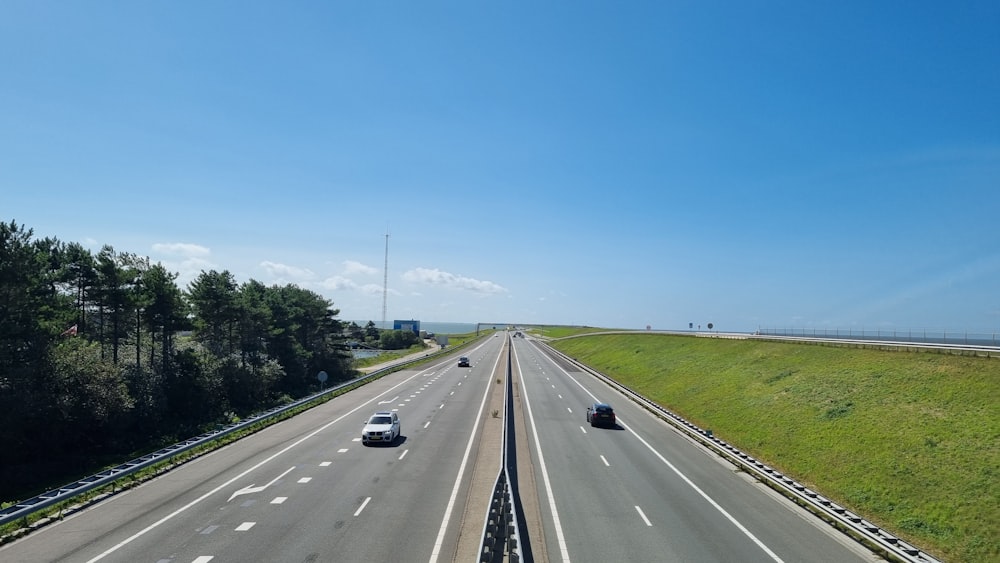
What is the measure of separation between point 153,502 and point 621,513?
16.9 meters

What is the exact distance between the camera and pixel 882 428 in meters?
24.8

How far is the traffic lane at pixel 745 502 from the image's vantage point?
1584 cm

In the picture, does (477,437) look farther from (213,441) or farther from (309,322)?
(309,322)

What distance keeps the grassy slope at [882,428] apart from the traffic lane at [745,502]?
8.71ft

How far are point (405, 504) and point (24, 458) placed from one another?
26593 mm

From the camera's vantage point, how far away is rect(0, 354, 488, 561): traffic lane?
14.7 m

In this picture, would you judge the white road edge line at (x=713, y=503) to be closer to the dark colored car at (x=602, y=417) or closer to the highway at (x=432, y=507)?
the highway at (x=432, y=507)

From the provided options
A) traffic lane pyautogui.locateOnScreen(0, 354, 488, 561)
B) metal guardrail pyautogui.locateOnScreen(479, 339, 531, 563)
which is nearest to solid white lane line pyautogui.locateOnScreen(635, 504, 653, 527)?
metal guardrail pyautogui.locateOnScreen(479, 339, 531, 563)

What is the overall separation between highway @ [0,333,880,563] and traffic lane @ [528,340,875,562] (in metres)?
0.07

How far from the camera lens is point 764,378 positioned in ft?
131

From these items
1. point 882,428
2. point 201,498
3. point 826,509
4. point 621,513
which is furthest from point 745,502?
point 201,498

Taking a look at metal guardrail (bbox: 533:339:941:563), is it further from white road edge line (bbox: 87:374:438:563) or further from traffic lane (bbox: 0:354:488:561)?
white road edge line (bbox: 87:374:438:563)

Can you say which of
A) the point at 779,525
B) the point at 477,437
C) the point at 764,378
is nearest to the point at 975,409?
the point at 779,525

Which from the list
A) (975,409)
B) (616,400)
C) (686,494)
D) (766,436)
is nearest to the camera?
(686,494)
